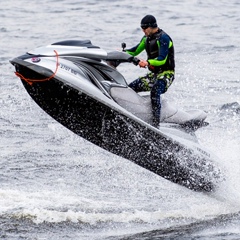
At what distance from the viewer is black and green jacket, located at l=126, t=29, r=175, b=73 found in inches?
356

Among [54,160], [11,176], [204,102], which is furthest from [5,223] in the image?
[204,102]

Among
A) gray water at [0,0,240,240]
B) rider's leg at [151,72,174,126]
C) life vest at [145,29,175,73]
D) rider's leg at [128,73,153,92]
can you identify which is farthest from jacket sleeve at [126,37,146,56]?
gray water at [0,0,240,240]

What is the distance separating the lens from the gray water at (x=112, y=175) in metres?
8.66

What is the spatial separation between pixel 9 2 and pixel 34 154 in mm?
17849

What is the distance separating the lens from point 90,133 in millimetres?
9078

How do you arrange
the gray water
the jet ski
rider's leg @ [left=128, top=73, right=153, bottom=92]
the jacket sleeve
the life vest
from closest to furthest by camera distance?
1. the jet ski
2. the gray water
3. the life vest
4. the jacket sleeve
5. rider's leg @ [left=128, top=73, right=153, bottom=92]

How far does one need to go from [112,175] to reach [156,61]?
2449 mm

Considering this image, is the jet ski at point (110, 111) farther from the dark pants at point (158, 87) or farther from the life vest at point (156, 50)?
the life vest at point (156, 50)

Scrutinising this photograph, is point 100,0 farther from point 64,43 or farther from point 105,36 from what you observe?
point 64,43

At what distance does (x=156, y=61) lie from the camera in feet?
29.6

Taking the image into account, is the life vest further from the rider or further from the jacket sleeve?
the jacket sleeve

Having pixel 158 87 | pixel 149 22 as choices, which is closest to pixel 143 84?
pixel 158 87

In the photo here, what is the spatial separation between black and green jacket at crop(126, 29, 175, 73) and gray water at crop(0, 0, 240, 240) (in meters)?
1.59

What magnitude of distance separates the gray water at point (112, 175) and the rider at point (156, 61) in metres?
1.27
